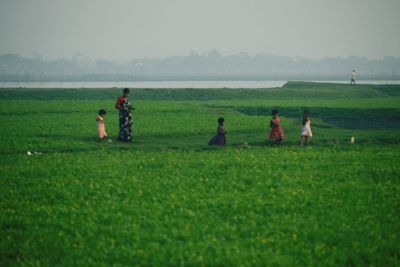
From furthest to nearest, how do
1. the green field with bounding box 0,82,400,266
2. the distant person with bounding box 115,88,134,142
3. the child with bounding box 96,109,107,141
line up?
1. the child with bounding box 96,109,107,141
2. the distant person with bounding box 115,88,134,142
3. the green field with bounding box 0,82,400,266

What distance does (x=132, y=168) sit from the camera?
24875 millimetres

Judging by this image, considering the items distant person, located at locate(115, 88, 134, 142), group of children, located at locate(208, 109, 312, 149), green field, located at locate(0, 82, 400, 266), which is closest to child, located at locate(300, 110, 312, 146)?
group of children, located at locate(208, 109, 312, 149)

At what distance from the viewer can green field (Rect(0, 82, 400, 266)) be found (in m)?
14.7

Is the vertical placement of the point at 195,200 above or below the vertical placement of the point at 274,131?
below

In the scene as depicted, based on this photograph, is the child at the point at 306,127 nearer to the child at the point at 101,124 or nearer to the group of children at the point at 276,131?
the group of children at the point at 276,131

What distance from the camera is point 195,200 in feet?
62.9

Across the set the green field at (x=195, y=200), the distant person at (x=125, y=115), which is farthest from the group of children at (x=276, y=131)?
the distant person at (x=125, y=115)

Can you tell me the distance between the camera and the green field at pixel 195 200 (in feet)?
48.3

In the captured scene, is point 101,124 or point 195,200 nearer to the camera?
point 195,200

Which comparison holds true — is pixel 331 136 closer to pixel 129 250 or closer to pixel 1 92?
pixel 129 250

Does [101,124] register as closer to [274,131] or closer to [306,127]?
[274,131]

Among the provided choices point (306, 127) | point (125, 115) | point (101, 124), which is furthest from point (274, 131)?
point (101, 124)

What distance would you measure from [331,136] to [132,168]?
18.8 meters

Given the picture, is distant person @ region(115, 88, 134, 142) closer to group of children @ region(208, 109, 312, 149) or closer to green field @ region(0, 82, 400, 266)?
green field @ region(0, 82, 400, 266)
